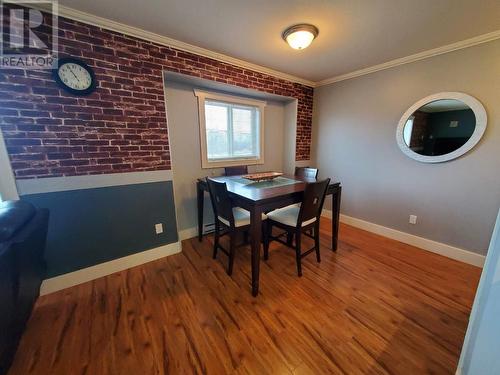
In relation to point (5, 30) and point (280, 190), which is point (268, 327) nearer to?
point (280, 190)

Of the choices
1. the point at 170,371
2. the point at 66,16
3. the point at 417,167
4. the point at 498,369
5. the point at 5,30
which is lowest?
the point at 170,371

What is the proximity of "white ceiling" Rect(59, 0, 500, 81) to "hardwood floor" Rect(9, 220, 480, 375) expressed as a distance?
93.6 inches

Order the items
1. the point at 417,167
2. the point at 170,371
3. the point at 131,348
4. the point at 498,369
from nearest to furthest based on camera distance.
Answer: the point at 498,369
the point at 170,371
the point at 131,348
the point at 417,167

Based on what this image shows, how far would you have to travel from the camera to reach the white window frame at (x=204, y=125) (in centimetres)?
264

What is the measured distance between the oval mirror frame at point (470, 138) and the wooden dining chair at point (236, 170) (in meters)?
2.14

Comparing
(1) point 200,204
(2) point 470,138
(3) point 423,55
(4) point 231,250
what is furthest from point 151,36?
(2) point 470,138

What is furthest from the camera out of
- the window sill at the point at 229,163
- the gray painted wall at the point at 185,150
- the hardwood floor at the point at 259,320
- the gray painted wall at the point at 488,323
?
the window sill at the point at 229,163

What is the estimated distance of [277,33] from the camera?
1.91 metres

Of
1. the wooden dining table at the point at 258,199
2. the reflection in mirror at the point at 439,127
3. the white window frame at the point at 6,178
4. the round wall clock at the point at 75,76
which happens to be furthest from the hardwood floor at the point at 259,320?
the round wall clock at the point at 75,76

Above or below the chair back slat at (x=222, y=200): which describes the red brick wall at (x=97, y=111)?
above

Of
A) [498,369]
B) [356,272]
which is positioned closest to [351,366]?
[498,369]

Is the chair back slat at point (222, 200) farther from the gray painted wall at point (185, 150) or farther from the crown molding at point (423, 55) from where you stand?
the crown molding at point (423, 55)

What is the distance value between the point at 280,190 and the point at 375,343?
4.33 ft

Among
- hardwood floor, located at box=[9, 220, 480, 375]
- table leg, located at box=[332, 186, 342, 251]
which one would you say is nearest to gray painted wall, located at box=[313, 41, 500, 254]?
hardwood floor, located at box=[9, 220, 480, 375]
